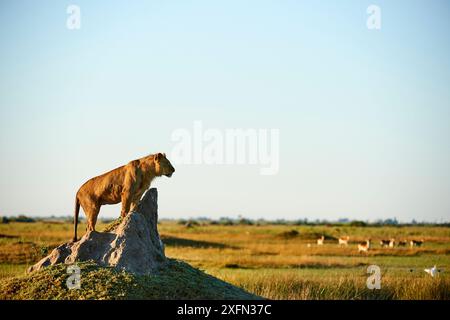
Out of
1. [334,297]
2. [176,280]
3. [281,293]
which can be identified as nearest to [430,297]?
[334,297]

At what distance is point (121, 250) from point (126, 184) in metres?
1.41

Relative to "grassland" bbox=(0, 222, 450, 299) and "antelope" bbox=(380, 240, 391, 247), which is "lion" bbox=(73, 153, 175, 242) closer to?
"grassland" bbox=(0, 222, 450, 299)

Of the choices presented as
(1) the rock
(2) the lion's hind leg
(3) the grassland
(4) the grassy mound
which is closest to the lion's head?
(1) the rock

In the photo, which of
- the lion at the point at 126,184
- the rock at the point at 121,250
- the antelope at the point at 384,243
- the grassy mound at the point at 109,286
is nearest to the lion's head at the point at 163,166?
the lion at the point at 126,184

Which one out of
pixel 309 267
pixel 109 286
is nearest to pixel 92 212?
pixel 109 286

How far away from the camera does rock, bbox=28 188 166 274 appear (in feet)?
38.8

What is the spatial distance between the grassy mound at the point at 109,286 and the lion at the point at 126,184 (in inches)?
53.9

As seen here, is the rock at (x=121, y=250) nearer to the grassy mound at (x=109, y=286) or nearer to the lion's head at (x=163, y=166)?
the grassy mound at (x=109, y=286)

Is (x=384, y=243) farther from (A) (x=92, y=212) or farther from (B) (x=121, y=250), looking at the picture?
(B) (x=121, y=250)

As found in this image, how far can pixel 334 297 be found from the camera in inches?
763

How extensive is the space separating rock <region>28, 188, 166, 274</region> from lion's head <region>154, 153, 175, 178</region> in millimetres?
895

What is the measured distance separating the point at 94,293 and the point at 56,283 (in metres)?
0.77

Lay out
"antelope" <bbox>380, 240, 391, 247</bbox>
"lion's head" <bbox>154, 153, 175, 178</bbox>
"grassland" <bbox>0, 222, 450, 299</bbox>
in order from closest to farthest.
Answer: "lion's head" <bbox>154, 153, 175, 178</bbox>
"grassland" <bbox>0, 222, 450, 299</bbox>
"antelope" <bbox>380, 240, 391, 247</bbox>
